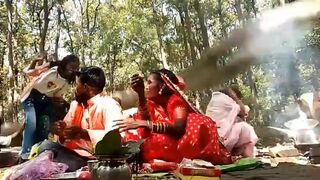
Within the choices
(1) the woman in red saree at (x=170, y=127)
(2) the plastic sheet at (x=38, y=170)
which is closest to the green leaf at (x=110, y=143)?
(2) the plastic sheet at (x=38, y=170)

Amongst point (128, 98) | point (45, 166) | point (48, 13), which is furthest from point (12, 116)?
point (45, 166)

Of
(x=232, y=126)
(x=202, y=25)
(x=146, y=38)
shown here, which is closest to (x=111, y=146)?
(x=232, y=126)

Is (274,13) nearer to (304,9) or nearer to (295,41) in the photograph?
(304,9)

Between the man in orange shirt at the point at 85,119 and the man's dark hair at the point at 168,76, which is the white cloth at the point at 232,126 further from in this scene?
the man in orange shirt at the point at 85,119

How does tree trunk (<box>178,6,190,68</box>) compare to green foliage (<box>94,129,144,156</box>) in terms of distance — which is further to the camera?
tree trunk (<box>178,6,190,68</box>)

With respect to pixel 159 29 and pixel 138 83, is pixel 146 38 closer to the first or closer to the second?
pixel 159 29

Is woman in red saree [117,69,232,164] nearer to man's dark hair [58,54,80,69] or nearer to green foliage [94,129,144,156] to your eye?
man's dark hair [58,54,80,69]

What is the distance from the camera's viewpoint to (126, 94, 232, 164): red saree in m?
2.04

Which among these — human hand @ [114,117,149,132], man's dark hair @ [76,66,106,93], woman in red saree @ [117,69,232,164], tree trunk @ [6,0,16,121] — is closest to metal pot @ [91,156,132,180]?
human hand @ [114,117,149,132]

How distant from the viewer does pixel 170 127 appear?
1993 mm

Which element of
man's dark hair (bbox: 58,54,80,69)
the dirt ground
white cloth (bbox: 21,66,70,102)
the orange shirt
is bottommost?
the dirt ground

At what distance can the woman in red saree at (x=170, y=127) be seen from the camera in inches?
79.7

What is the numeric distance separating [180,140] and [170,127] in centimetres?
9

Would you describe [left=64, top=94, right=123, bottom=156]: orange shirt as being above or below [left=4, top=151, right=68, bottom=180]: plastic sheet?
above
